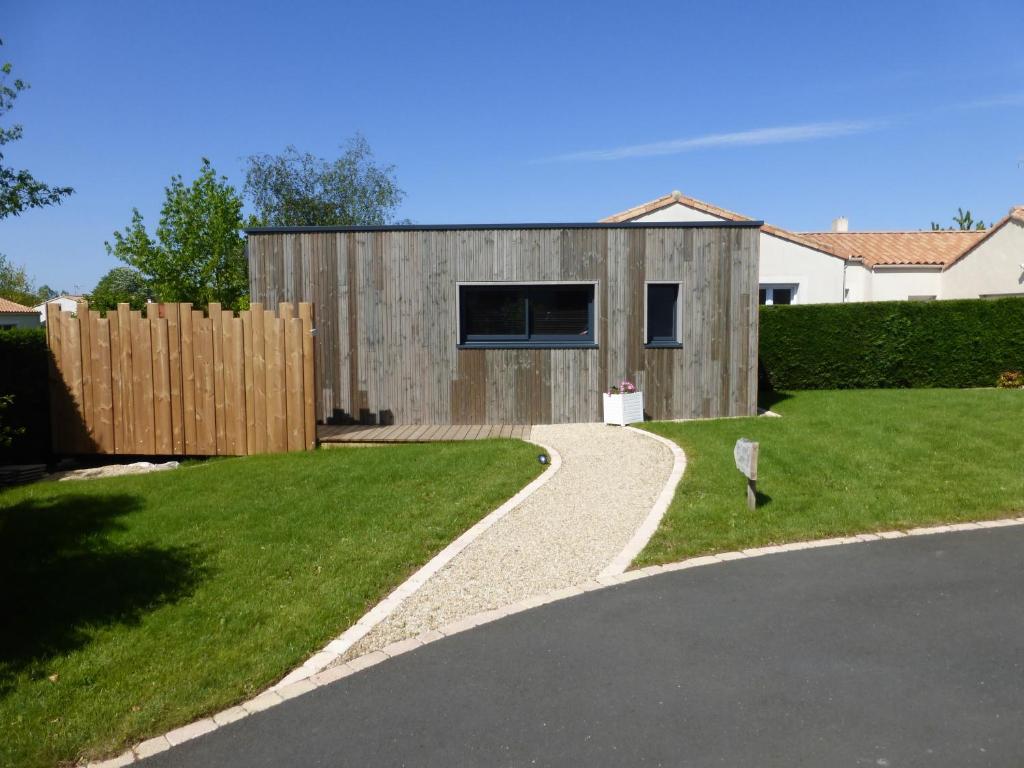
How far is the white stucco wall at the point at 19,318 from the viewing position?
51375 mm

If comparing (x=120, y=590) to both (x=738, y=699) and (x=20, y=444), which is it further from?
(x=20, y=444)

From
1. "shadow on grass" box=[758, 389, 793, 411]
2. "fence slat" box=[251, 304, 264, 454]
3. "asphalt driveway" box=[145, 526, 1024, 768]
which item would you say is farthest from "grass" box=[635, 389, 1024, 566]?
"fence slat" box=[251, 304, 264, 454]

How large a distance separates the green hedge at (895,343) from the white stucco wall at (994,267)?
8.55 metres

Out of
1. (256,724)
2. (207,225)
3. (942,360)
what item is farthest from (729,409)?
(207,225)

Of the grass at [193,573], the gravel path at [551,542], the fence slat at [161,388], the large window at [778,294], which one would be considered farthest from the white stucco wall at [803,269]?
the fence slat at [161,388]

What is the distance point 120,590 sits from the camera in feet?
19.4

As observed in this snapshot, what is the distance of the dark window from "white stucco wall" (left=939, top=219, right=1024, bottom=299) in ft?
56.4

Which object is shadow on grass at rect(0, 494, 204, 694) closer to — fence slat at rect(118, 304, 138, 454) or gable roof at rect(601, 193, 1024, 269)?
fence slat at rect(118, 304, 138, 454)

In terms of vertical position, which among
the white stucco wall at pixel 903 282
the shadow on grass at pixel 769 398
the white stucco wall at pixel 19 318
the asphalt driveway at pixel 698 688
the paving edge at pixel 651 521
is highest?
the white stucco wall at pixel 903 282

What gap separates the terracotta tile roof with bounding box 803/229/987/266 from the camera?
2745cm

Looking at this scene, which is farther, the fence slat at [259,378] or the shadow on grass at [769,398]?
the shadow on grass at [769,398]

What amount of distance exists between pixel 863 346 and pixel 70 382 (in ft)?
53.3

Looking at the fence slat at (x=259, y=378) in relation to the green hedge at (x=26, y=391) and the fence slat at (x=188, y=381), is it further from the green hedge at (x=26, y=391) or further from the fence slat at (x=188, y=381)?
the green hedge at (x=26, y=391)

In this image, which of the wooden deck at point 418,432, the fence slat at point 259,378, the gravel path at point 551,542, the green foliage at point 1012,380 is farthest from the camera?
the green foliage at point 1012,380
